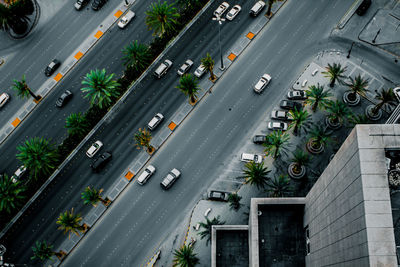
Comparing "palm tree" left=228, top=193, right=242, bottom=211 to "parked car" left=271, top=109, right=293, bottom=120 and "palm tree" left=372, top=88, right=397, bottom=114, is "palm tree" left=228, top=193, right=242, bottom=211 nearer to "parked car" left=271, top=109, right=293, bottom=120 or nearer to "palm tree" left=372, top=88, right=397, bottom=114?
"parked car" left=271, top=109, right=293, bottom=120

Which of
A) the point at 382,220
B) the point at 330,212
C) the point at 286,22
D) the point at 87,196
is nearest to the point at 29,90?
the point at 87,196

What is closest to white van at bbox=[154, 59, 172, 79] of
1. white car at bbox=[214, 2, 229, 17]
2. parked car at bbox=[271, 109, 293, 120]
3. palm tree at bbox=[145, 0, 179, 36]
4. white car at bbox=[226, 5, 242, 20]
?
palm tree at bbox=[145, 0, 179, 36]

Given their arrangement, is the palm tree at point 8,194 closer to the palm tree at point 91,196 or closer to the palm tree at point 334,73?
the palm tree at point 91,196

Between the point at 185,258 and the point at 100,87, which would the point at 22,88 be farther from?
the point at 185,258

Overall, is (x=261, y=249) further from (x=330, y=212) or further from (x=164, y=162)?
(x=164, y=162)

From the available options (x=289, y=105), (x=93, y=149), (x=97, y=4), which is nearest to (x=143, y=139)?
(x=93, y=149)

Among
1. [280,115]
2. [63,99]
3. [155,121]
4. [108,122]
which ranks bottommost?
[108,122]

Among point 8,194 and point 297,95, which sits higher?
point 297,95

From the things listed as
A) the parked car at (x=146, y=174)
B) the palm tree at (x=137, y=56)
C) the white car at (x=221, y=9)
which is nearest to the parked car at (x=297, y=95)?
the white car at (x=221, y=9)
